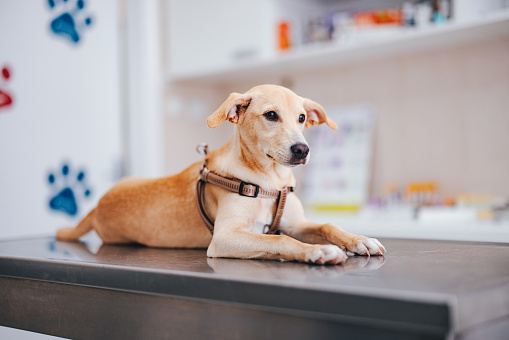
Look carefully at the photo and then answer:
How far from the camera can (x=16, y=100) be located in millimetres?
2668

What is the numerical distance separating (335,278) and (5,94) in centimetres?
241

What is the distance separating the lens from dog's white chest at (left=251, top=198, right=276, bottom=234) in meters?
1.15

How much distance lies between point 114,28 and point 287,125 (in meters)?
2.33

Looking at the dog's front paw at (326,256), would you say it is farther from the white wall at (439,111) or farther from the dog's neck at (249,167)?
the white wall at (439,111)

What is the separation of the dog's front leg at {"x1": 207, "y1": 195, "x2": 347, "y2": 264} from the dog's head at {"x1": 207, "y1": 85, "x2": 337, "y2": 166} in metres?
0.13

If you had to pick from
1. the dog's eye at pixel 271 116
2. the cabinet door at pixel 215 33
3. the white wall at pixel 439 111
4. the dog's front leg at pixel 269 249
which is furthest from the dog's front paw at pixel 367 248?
the cabinet door at pixel 215 33

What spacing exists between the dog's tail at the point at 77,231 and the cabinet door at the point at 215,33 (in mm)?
1578

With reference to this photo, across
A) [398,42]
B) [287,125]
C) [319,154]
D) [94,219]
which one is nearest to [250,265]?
[287,125]

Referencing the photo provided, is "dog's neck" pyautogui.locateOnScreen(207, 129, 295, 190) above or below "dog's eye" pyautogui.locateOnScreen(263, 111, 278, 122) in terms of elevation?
below

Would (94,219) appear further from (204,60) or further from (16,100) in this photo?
(204,60)

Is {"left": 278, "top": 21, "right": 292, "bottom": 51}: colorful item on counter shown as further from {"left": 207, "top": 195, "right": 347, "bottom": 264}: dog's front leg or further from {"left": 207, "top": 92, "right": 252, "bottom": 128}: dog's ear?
{"left": 207, "top": 195, "right": 347, "bottom": 264}: dog's front leg

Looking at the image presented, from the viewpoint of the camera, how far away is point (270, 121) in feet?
3.77

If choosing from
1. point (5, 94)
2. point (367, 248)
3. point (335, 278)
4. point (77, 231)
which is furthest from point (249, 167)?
point (5, 94)

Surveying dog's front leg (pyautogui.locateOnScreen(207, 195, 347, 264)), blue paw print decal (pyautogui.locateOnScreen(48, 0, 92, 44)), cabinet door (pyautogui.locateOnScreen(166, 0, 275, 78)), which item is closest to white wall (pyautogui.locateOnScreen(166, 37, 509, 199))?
cabinet door (pyautogui.locateOnScreen(166, 0, 275, 78))
